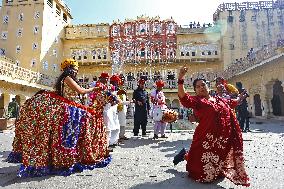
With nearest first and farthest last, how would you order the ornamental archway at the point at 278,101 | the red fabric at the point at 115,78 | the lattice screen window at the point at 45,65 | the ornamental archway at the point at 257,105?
the red fabric at the point at 115,78 < the ornamental archway at the point at 278,101 < the ornamental archway at the point at 257,105 < the lattice screen window at the point at 45,65

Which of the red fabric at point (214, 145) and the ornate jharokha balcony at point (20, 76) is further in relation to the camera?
the ornate jharokha balcony at point (20, 76)

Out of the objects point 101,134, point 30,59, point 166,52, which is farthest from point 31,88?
point 101,134

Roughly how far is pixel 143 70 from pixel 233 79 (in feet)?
41.7

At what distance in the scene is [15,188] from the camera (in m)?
2.94

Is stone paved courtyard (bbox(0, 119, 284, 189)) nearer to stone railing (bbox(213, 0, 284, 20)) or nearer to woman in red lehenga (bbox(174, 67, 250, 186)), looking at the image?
woman in red lehenga (bbox(174, 67, 250, 186))

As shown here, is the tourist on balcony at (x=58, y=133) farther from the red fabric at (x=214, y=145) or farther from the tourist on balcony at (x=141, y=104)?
the tourist on balcony at (x=141, y=104)

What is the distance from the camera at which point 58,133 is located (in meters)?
3.68

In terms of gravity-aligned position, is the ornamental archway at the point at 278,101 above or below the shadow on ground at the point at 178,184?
above

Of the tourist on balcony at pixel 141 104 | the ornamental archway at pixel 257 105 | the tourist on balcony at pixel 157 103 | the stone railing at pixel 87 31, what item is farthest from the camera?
the stone railing at pixel 87 31

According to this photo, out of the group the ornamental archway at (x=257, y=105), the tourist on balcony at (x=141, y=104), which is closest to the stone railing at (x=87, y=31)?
the ornamental archway at (x=257, y=105)

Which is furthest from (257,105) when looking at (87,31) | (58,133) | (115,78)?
(87,31)

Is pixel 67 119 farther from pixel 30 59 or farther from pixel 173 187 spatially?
pixel 30 59

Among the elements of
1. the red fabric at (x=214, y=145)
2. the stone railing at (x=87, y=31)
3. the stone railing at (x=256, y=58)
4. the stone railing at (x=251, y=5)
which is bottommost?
the red fabric at (x=214, y=145)

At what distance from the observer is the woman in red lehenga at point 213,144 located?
3.13 m
